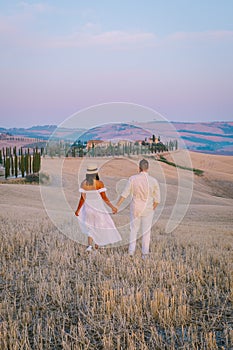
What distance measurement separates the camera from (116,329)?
5.39m

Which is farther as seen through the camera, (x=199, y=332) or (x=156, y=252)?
(x=156, y=252)

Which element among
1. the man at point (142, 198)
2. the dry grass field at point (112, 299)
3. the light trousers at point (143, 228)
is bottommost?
the dry grass field at point (112, 299)

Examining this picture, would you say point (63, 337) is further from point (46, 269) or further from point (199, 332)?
point (46, 269)

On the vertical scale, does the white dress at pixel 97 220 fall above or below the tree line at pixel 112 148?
below

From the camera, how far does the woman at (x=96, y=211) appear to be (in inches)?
411

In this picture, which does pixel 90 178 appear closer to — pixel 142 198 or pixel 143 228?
pixel 142 198

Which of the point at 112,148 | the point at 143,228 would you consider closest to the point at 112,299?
the point at 143,228

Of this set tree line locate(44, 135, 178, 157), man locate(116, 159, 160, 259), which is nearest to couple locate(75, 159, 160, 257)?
man locate(116, 159, 160, 259)

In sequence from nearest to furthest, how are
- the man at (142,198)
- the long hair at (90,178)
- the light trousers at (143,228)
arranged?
the man at (142,198)
the light trousers at (143,228)
the long hair at (90,178)

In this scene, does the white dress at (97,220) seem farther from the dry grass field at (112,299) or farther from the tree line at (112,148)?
the tree line at (112,148)

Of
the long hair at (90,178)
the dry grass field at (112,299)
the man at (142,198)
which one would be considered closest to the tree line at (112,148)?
the long hair at (90,178)

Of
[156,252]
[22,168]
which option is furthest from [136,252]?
[22,168]

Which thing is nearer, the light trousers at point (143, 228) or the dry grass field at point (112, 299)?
the dry grass field at point (112, 299)

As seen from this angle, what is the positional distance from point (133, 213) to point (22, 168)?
45.9 metres
